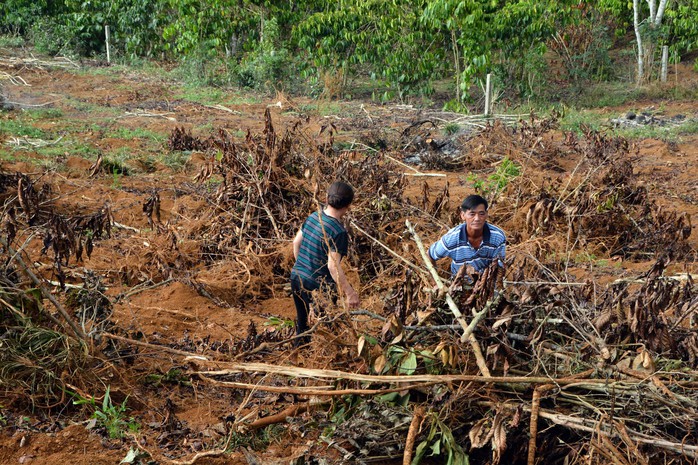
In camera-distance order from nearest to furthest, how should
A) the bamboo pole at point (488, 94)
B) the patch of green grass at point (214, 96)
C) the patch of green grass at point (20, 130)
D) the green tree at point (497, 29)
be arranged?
the patch of green grass at point (20, 130), the bamboo pole at point (488, 94), the green tree at point (497, 29), the patch of green grass at point (214, 96)

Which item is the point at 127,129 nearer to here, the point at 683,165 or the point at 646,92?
the point at 683,165

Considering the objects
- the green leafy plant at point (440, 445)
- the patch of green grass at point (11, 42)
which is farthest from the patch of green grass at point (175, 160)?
the patch of green grass at point (11, 42)

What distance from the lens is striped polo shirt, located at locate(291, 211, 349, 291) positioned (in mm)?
4449

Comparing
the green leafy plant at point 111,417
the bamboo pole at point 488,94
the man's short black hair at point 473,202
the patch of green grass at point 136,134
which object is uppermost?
the bamboo pole at point 488,94

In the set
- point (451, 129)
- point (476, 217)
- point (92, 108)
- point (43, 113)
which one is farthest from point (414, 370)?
point (92, 108)

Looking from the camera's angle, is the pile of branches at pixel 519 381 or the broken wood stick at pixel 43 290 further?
the broken wood stick at pixel 43 290

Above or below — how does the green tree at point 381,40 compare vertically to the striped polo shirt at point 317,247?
above

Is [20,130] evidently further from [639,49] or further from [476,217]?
[639,49]

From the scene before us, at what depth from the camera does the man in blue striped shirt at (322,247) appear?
4.40 meters

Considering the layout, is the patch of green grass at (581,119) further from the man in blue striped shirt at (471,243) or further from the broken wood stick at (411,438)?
the broken wood stick at (411,438)

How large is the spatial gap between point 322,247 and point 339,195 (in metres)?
0.33

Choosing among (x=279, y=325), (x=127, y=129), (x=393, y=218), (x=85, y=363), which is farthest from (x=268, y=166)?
(x=127, y=129)

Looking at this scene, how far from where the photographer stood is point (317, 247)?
4.52m

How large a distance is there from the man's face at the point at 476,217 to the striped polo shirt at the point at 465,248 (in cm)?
6
